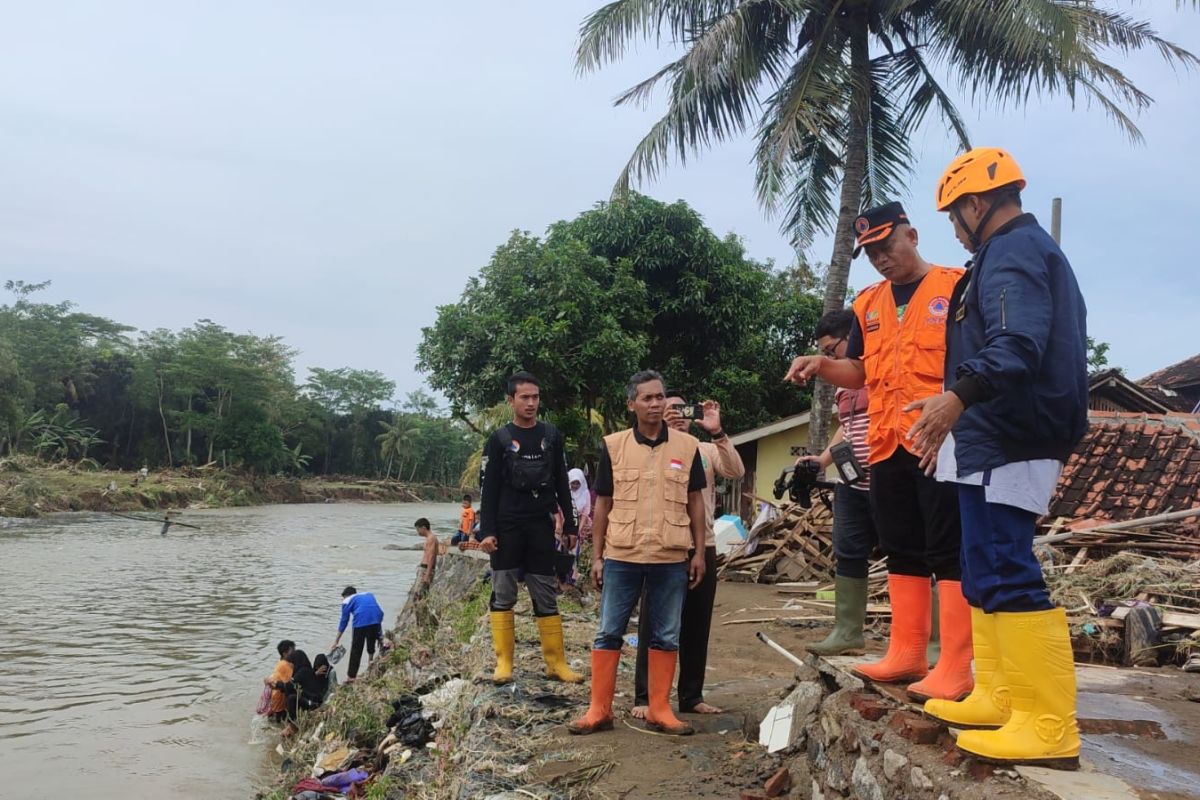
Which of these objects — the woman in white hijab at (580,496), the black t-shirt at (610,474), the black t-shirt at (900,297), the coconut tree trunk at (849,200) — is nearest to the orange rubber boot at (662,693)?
the black t-shirt at (610,474)

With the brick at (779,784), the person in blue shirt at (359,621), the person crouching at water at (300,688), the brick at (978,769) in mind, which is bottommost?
the person crouching at water at (300,688)

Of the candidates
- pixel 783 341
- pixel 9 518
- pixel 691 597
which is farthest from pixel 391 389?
pixel 691 597

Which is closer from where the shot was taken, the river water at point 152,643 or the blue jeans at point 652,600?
the blue jeans at point 652,600

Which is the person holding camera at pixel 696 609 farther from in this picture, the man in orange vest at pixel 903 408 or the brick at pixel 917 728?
the brick at pixel 917 728

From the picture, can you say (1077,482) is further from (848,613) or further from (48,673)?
(48,673)

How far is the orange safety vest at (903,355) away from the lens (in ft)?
10.2

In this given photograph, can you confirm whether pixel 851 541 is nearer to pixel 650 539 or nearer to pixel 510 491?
pixel 650 539

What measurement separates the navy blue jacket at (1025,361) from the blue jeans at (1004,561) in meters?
0.13

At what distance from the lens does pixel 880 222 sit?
10.4ft

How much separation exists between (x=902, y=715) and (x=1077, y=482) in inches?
373

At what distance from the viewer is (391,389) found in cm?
7456

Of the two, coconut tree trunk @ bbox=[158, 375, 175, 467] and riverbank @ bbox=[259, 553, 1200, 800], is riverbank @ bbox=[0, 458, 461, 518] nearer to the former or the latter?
coconut tree trunk @ bbox=[158, 375, 175, 467]

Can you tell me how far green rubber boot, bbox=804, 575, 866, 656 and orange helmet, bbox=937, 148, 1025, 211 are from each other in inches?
81.0

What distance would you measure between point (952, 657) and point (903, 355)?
1054 millimetres
